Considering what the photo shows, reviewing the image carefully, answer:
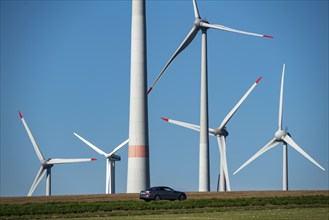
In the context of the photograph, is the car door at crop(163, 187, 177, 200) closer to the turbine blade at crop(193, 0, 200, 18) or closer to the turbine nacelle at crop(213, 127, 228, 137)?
the turbine blade at crop(193, 0, 200, 18)

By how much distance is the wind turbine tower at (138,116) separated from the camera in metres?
87.4

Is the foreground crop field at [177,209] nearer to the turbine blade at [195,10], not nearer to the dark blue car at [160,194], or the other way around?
the dark blue car at [160,194]

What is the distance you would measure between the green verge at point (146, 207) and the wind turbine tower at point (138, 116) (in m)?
18.0

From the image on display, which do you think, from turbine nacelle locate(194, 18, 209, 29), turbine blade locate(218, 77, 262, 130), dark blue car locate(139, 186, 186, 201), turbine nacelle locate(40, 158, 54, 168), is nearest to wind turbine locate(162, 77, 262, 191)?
turbine blade locate(218, 77, 262, 130)

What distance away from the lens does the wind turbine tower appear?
87438 millimetres

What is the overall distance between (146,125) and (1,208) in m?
28.4

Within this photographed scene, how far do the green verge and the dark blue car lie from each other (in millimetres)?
7572

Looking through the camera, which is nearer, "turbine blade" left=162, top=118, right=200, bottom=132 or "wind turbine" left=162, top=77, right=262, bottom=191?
"wind turbine" left=162, top=77, right=262, bottom=191

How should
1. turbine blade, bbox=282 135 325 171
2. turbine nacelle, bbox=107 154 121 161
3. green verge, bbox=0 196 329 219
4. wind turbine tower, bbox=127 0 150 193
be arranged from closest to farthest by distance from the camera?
1. green verge, bbox=0 196 329 219
2. wind turbine tower, bbox=127 0 150 193
3. turbine blade, bbox=282 135 325 171
4. turbine nacelle, bbox=107 154 121 161

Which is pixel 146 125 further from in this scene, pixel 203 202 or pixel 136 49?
pixel 203 202

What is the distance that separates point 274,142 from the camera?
118688 mm

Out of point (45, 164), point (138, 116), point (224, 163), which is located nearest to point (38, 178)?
point (45, 164)

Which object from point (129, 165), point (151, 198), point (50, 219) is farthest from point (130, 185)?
point (50, 219)

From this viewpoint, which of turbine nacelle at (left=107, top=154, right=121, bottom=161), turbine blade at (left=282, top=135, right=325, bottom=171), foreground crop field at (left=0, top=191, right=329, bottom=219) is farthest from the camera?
turbine nacelle at (left=107, top=154, right=121, bottom=161)
